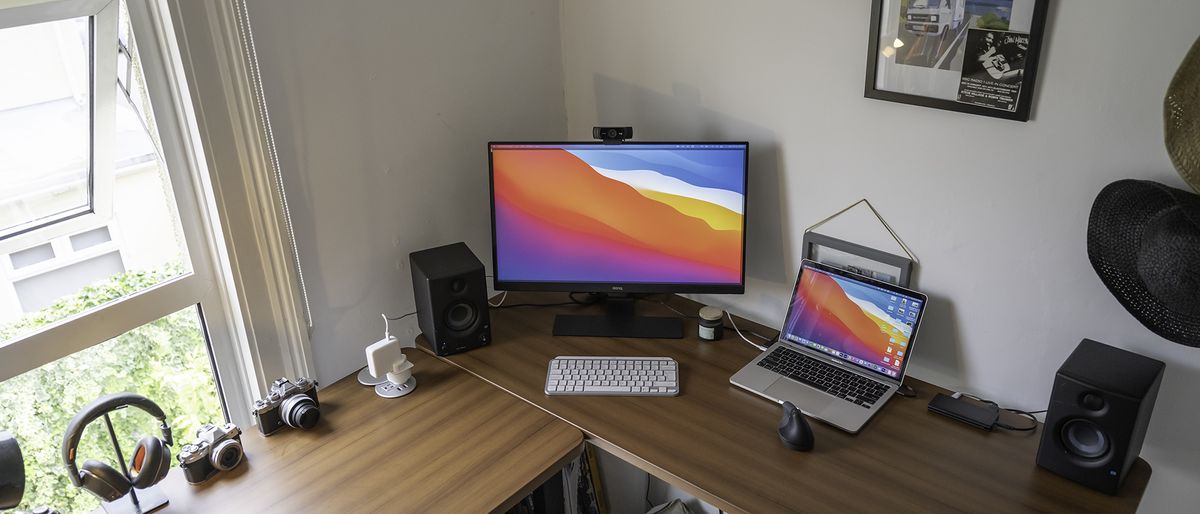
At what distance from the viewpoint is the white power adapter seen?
74.5 inches

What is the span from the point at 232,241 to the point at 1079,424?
175 centimetres

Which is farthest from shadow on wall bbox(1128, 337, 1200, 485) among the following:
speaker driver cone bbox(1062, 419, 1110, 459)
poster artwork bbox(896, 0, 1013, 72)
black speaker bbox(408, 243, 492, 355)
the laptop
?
black speaker bbox(408, 243, 492, 355)

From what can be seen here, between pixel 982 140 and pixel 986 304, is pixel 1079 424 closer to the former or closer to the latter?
pixel 986 304

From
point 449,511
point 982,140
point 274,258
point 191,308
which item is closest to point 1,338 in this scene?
point 191,308

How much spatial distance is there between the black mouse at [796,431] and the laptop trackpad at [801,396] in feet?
0.33

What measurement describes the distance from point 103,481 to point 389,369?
605mm

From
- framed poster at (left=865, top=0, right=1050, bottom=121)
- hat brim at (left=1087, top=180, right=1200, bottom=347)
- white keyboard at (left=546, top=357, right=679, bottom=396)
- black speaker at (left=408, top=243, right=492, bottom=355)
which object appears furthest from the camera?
black speaker at (left=408, top=243, right=492, bottom=355)

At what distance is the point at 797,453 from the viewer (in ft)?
5.42

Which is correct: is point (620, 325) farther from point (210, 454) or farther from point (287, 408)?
point (210, 454)

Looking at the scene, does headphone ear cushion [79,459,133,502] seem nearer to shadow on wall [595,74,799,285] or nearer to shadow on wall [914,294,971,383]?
shadow on wall [595,74,799,285]

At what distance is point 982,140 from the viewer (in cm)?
166

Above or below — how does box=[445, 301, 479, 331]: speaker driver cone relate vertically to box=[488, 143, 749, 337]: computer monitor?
below

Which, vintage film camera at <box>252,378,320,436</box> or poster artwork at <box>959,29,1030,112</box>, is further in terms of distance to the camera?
vintage film camera at <box>252,378,320,436</box>

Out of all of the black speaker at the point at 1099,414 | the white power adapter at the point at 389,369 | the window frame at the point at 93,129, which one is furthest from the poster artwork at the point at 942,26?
the window frame at the point at 93,129
